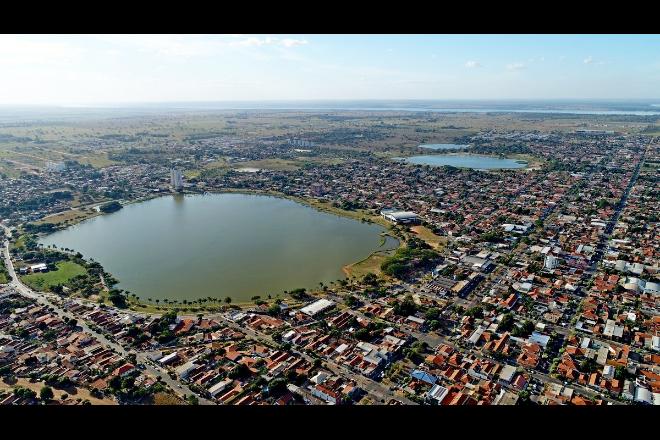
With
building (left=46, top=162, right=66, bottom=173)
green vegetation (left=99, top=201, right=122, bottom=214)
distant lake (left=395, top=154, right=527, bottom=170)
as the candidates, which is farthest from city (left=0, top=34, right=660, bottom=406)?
distant lake (left=395, top=154, right=527, bottom=170)

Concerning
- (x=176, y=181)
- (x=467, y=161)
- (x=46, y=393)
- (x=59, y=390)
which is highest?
(x=176, y=181)

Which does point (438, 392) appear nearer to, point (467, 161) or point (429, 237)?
point (429, 237)

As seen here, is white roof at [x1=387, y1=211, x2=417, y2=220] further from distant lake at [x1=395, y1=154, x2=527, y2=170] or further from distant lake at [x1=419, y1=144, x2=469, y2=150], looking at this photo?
distant lake at [x1=419, y1=144, x2=469, y2=150]

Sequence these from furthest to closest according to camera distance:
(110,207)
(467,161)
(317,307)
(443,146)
Answer: (443,146)
(467,161)
(110,207)
(317,307)

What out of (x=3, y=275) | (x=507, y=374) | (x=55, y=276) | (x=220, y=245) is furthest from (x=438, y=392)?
(x=3, y=275)

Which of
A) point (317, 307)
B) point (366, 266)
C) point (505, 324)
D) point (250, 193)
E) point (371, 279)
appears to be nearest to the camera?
point (505, 324)
